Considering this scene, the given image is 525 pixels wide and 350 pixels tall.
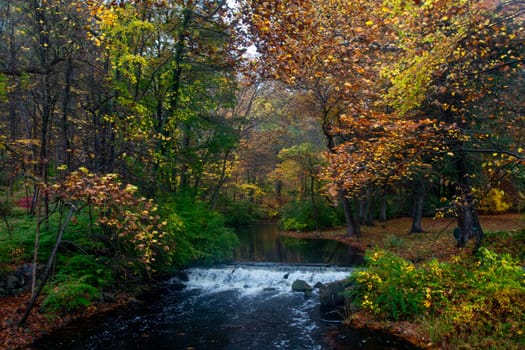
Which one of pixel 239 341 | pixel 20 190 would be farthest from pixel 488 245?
pixel 20 190

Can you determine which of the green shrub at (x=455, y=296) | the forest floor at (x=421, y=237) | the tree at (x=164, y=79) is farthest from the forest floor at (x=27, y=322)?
the forest floor at (x=421, y=237)

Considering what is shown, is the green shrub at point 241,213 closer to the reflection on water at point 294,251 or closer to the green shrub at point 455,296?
the reflection on water at point 294,251

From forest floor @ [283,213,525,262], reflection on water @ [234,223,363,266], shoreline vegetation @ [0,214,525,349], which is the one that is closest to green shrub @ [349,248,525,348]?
shoreline vegetation @ [0,214,525,349]

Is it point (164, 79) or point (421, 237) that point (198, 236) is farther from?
point (421, 237)

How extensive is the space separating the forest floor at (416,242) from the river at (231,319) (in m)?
0.48

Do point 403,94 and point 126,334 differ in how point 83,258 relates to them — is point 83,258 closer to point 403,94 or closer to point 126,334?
point 126,334

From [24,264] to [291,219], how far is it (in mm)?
22234

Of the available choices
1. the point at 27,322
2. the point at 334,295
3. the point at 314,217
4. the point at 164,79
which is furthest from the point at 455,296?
the point at 314,217

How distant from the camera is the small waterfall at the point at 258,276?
1258 cm

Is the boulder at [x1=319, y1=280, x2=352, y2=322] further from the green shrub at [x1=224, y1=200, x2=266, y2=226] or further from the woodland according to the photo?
the green shrub at [x1=224, y1=200, x2=266, y2=226]

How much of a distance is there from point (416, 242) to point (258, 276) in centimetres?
906

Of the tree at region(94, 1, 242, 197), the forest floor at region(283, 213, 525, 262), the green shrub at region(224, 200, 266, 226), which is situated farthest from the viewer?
the green shrub at region(224, 200, 266, 226)

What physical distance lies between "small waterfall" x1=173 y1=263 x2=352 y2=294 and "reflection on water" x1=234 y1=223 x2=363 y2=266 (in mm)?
2039

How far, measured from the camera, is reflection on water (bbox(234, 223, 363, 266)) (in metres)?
17.1
